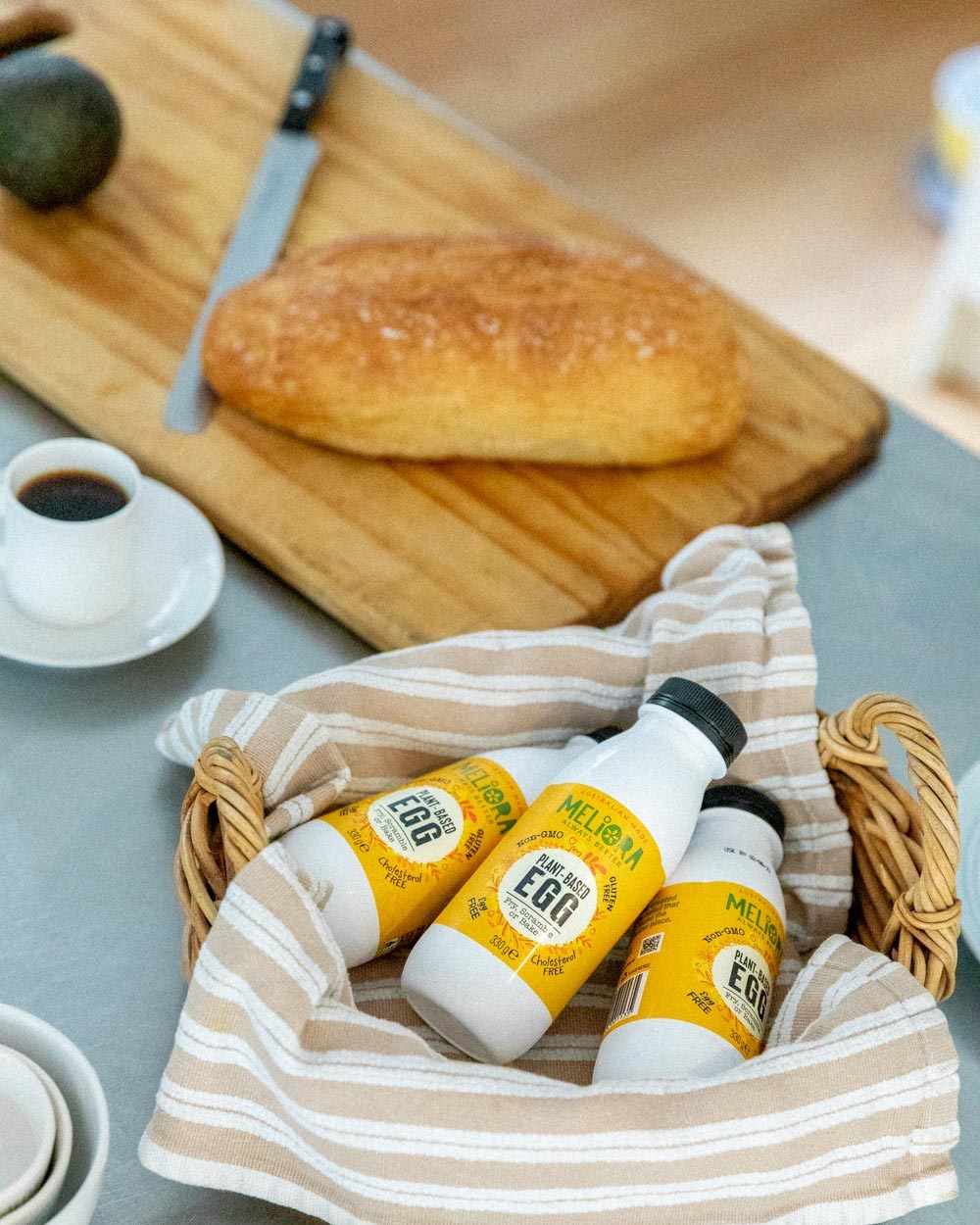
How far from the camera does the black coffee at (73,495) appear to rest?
0.92m

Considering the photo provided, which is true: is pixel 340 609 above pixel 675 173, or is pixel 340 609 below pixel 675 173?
above

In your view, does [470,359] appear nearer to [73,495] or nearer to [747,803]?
[73,495]

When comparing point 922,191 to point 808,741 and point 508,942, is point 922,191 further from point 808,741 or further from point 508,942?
point 508,942

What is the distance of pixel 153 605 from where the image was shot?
100 cm

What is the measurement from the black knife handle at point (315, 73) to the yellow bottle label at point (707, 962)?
3.08ft

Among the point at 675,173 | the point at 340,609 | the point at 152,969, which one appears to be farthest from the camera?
the point at 675,173

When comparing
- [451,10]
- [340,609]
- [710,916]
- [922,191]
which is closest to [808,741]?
[710,916]

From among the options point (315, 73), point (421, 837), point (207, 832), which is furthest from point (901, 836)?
point (315, 73)

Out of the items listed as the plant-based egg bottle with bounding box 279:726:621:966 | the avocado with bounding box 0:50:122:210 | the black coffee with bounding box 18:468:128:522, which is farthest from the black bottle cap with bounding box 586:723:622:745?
the avocado with bounding box 0:50:122:210

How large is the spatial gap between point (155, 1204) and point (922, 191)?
9.65 ft

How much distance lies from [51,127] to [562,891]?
0.85 meters

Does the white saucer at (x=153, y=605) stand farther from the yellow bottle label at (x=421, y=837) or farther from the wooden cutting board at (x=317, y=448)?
the yellow bottle label at (x=421, y=837)

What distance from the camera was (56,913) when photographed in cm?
84

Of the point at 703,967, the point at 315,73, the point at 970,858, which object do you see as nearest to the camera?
the point at 703,967
